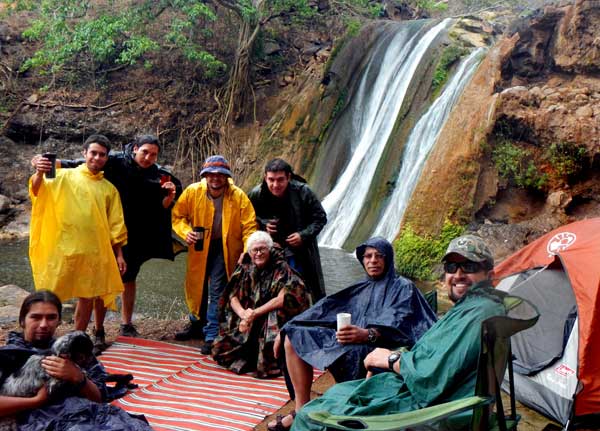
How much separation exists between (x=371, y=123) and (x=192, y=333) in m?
9.11

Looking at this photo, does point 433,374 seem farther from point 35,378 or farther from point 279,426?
point 35,378

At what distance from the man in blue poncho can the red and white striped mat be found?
40 cm

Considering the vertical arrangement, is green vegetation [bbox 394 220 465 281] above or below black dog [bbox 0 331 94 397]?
below

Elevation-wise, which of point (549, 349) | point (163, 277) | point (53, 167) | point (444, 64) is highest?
point (444, 64)

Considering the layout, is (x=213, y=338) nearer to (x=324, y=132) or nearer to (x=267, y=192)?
(x=267, y=192)

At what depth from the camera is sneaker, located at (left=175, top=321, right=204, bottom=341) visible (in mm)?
5391

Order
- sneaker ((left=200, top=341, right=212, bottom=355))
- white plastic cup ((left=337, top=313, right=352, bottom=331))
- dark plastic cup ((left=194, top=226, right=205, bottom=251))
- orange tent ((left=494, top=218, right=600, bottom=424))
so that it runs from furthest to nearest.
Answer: sneaker ((left=200, top=341, right=212, bottom=355))
dark plastic cup ((left=194, top=226, right=205, bottom=251))
orange tent ((left=494, top=218, right=600, bottom=424))
white plastic cup ((left=337, top=313, right=352, bottom=331))

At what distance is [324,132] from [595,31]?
21.5 feet

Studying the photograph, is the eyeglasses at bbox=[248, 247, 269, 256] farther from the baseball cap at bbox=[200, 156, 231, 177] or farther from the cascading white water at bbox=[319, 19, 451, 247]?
the cascading white water at bbox=[319, 19, 451, 247]

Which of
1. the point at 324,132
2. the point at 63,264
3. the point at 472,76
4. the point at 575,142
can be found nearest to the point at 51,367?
the point at 63,264

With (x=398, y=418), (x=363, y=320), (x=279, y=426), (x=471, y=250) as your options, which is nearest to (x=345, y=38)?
(x=363, y=320)

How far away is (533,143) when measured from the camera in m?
9.10

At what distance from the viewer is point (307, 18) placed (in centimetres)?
1778

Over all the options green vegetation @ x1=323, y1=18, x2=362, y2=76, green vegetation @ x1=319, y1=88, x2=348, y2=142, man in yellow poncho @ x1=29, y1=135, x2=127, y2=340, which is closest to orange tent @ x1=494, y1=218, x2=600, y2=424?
man in yellow poncho @ x1=29, y1=135, x2=127, y2=340
